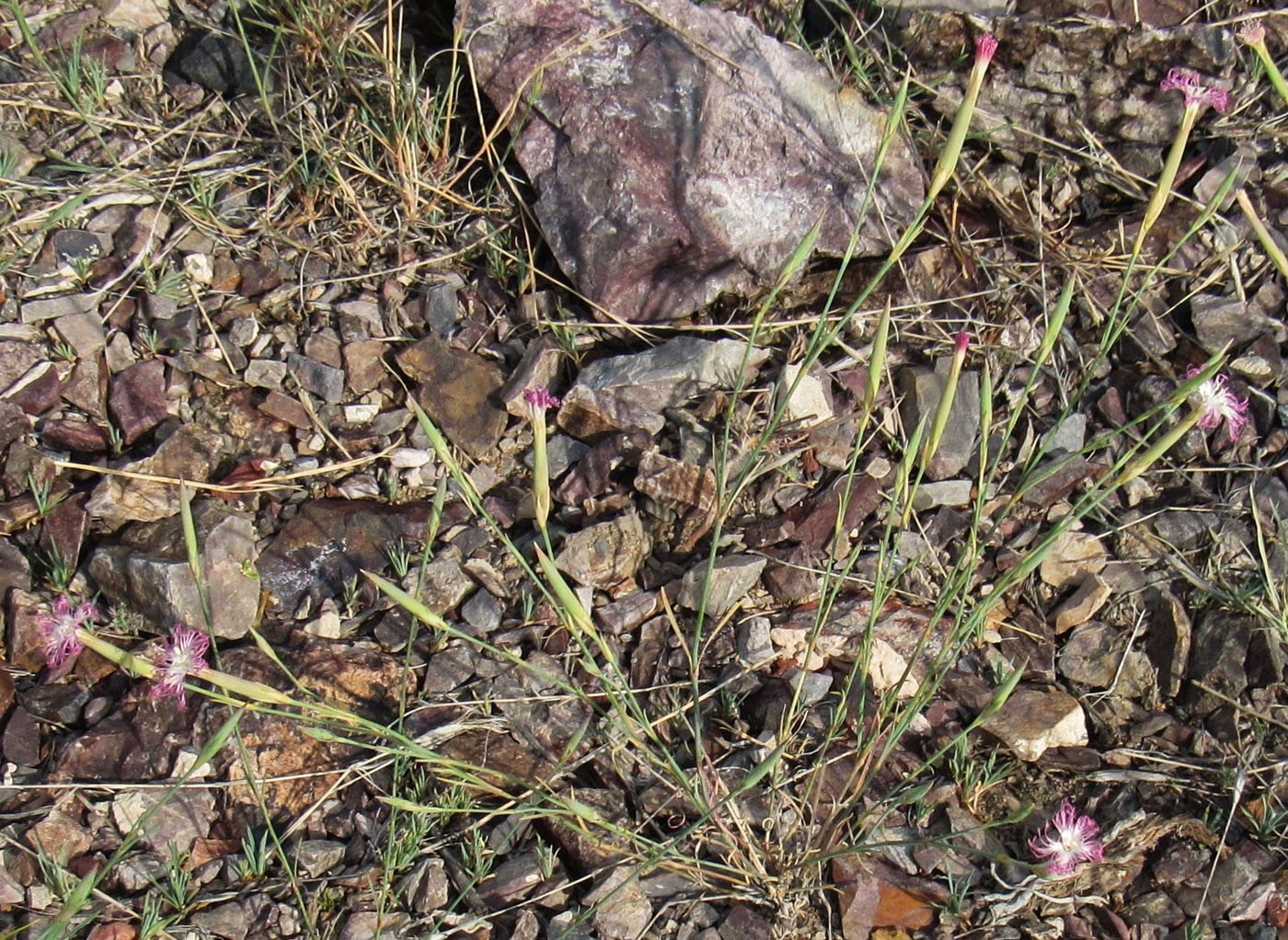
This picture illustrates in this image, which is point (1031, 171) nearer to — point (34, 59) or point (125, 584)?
point (125, 584)

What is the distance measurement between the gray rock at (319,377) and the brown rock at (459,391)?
0.14 meters

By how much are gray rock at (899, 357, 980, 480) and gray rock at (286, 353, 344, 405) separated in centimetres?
118

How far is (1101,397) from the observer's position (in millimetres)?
2420

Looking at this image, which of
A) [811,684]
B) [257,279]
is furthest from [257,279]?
[811,684]

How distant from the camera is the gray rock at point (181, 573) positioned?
2.07 meters

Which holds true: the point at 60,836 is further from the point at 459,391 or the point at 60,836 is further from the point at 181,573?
the point at 459,391

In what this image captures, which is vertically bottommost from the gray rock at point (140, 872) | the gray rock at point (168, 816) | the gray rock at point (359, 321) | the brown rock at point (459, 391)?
the gray rock at point (140, 872)

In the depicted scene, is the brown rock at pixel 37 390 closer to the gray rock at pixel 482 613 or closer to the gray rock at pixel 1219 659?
the gray rock at pixel 482 613

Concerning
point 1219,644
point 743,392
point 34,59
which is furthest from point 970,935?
point 34,59

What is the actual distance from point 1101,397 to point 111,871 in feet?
6.69

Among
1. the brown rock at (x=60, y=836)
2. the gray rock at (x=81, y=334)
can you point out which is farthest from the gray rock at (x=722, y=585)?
the gray rock at (x=81, y=334)

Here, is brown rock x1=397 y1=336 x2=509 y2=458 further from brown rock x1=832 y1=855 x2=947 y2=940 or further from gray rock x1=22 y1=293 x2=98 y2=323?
brown rock x1=832 y1=855 x2=947 y2=940

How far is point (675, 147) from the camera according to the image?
2.57 metres

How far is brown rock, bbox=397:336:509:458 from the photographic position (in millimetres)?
2393
